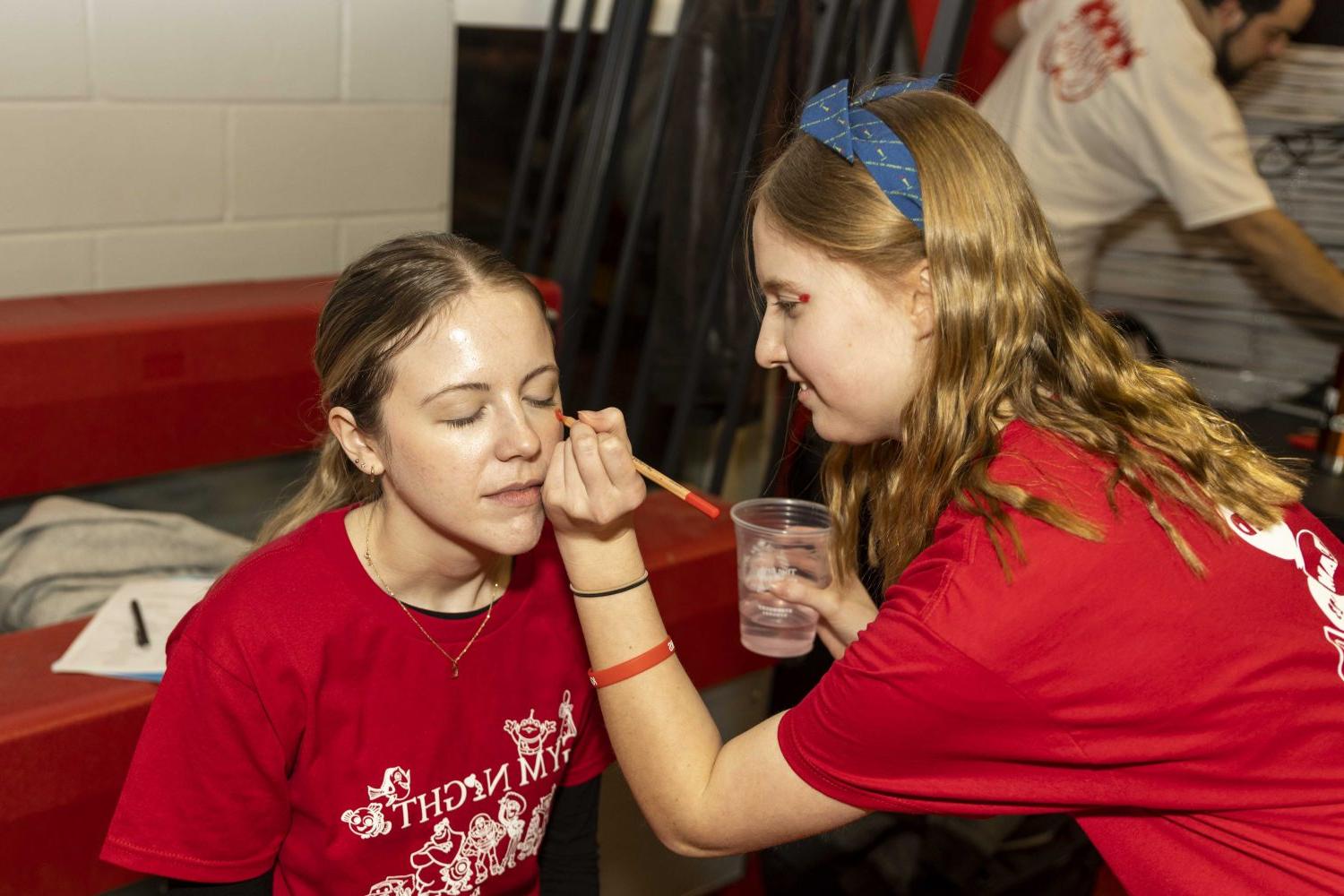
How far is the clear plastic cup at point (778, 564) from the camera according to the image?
1.43 m

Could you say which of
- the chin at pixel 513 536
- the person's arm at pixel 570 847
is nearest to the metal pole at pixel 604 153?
the person's arm at pixel 570 847

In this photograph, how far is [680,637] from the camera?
161 centimetres

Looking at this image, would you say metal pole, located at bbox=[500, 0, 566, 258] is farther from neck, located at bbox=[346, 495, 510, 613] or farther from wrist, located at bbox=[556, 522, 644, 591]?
wrist, located at bbox=[556, 522, 644, 591]

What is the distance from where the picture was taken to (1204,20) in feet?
7.33

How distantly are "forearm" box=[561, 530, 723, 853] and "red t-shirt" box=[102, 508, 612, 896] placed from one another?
148 mm

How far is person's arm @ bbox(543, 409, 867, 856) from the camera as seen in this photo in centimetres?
107

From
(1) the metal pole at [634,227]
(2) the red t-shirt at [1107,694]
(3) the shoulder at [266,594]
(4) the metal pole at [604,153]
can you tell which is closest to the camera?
(2) the red t-shirt at [1107,694]

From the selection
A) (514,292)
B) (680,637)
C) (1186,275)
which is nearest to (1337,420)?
(1186,275)

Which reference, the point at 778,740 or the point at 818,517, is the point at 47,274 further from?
the point at 778,740

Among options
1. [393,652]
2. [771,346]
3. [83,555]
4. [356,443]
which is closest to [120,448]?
[83,555]

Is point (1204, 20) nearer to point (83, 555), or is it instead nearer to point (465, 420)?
point (465, 420)

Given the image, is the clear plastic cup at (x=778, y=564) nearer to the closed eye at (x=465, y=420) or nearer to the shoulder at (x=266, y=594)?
the closed eye at (x=465, y=420)

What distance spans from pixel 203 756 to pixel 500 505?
0.34 m

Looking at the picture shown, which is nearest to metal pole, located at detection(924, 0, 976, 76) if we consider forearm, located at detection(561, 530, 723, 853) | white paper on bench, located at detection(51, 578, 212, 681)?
forearm, located at detection(561, 530, 723, 853)
